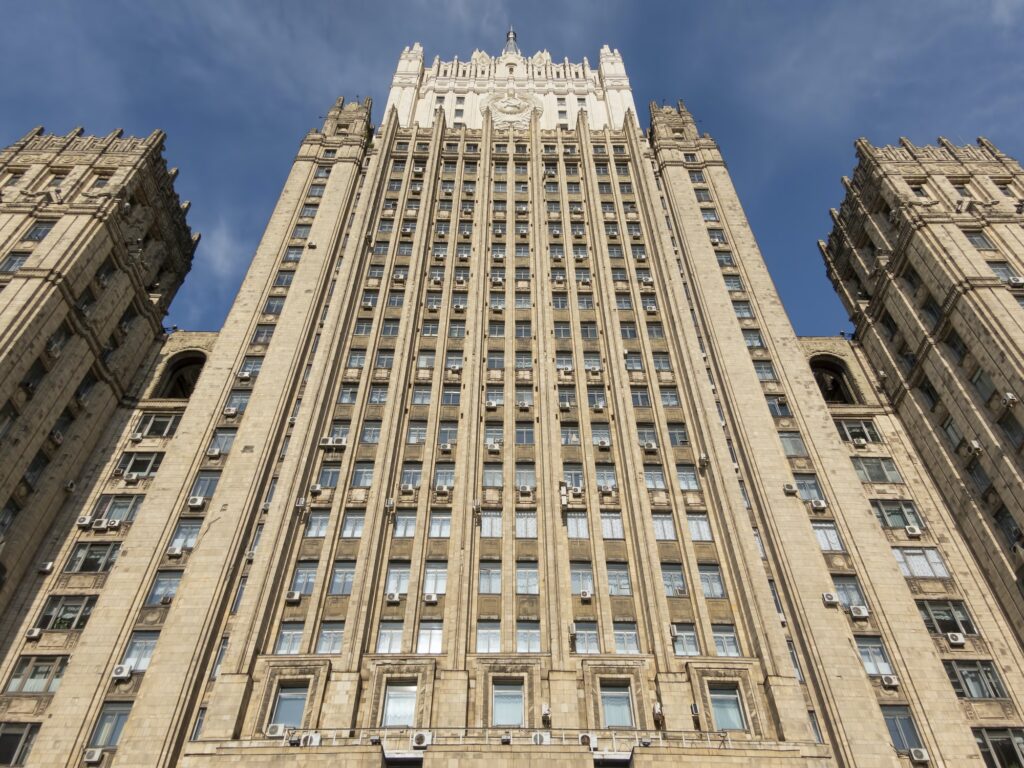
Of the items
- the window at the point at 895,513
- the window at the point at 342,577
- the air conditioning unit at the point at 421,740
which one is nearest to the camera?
the air conditioning unit at the point at 421,740

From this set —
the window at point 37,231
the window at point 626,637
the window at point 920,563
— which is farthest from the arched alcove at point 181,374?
the window at point 920,563

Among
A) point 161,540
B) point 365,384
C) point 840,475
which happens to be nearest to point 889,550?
point 840,475

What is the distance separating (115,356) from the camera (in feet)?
132

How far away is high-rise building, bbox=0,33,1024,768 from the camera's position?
24.8 metres

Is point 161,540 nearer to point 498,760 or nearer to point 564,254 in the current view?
point 498,760

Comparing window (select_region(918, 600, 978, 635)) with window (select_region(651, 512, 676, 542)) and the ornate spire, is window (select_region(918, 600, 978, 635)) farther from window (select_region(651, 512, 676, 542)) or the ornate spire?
the ornate spire

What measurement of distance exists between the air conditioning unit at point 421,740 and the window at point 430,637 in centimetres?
388

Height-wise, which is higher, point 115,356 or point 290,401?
point 115,356

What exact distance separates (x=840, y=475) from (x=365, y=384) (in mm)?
22128

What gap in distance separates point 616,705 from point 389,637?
8.29 m

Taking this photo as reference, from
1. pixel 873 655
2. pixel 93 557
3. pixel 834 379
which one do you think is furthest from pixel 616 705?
pixel 834 379

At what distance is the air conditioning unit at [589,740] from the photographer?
23.3m

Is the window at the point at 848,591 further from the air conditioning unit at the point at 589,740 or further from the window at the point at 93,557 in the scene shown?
the window at the point at 93,557

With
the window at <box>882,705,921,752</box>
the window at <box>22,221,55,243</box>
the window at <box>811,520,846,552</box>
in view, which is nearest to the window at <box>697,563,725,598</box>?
the window at <box>811,520,846,552</box>
